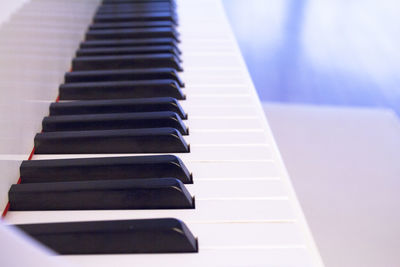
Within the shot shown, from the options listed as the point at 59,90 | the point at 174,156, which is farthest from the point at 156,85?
the point at 174,156

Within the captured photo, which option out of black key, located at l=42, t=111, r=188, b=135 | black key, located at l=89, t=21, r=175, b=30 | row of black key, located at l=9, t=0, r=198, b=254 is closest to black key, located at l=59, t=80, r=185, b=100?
row of black key, located at l=9, t=0, r=198, b=254

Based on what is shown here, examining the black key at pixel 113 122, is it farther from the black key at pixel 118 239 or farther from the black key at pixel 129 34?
the black key at pixel 129 34

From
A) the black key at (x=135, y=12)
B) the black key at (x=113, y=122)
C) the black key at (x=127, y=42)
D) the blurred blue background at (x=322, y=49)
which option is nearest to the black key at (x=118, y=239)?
the black key at (x=113, y=122)

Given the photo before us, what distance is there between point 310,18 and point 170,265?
15.4ft

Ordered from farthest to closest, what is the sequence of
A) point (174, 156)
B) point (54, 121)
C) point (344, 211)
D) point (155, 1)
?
point (155, 1)
point (344, 211)
point (54, 121)
point (174, 156)

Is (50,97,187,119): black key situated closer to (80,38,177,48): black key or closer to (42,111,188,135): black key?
(42,111,188,135): black key

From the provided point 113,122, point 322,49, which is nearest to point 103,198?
point 113,122

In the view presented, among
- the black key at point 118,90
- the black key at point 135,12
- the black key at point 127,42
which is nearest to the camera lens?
the black key at point 118,90

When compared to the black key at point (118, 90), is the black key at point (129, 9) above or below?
above

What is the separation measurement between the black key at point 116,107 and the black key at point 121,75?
14cm

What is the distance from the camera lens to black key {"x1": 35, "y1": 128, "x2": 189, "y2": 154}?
785 millimetres

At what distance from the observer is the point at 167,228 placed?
58 centimetres

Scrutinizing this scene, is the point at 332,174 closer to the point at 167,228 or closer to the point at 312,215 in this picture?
the point at 312,215

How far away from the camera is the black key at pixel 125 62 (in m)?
1.14
